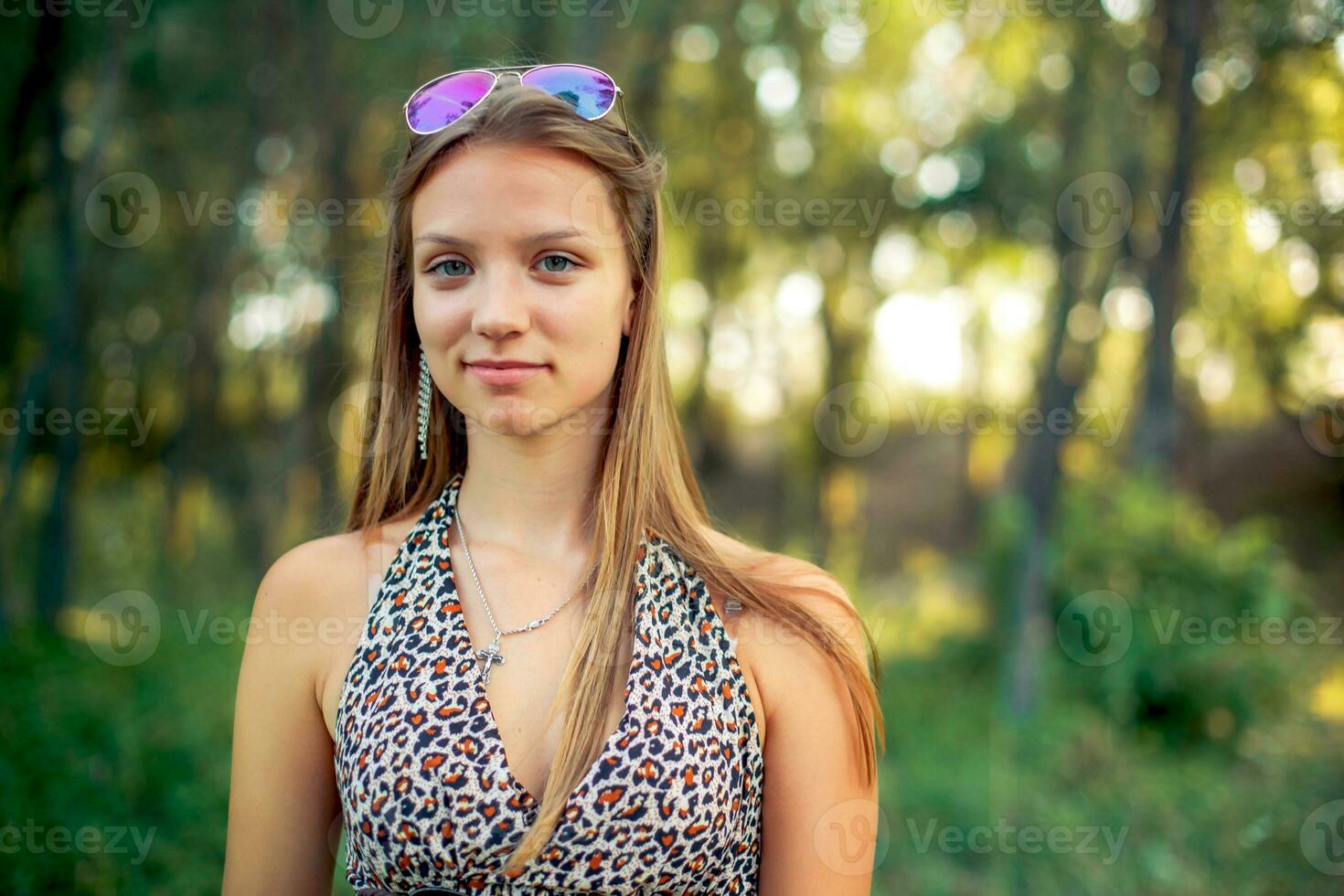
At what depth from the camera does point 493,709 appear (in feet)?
5.53

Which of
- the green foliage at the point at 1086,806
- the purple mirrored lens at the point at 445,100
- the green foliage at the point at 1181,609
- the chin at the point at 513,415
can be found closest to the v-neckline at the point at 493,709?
the chin at the point at 513,415

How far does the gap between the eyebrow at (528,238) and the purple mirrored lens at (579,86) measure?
25cm

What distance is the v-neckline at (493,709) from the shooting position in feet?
5.25

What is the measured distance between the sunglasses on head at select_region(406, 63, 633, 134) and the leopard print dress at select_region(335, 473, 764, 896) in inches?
32.5

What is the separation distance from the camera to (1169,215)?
8234 millimetres

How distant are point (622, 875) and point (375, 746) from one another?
0.44 m

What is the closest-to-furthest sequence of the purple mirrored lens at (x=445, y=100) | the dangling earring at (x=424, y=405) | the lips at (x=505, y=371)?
the lips at (x=505, y=371) < the purple mirrored lens at (x=445, y=100) < the dangling earring at (x=424, y=405)

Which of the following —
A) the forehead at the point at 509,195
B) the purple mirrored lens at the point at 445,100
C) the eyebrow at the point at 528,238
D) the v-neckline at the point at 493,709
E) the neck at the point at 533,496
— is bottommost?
the v-neckline at the point at 493,709

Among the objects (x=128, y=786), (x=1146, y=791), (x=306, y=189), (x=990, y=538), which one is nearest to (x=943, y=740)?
(x=1146, y=791)

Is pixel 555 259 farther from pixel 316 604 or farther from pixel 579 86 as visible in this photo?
pixel 316 604

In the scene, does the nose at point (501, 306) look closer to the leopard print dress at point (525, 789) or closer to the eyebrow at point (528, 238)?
the eyebrow at point (528, 238)

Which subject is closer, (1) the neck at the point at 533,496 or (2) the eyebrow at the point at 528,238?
(2) the eyebrow at the point at 528,238

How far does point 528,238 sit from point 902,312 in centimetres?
1572

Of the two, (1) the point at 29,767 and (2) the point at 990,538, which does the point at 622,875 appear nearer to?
(1) the point at 29,767
